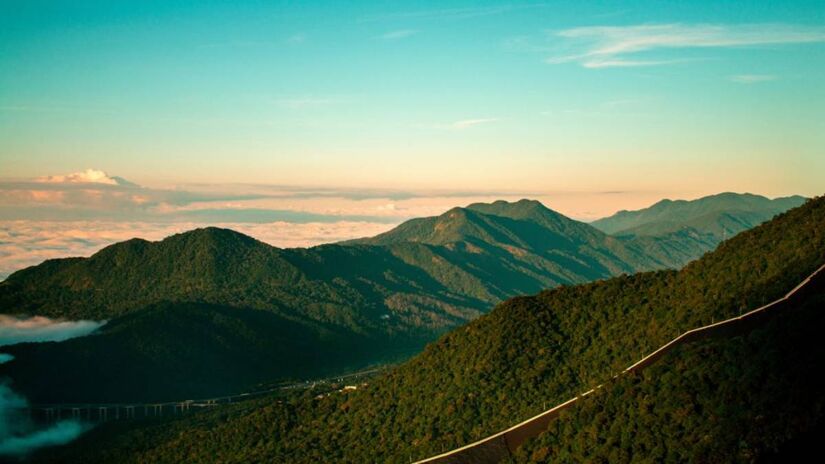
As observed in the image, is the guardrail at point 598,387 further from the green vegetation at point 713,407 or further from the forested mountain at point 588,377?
the green vegetation at point 713,407

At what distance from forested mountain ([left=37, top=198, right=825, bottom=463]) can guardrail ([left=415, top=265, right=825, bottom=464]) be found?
1409mm

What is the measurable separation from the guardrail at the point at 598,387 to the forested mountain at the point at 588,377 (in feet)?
4.62

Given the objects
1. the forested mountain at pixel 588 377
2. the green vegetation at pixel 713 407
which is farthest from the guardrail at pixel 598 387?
the green vegetation at pixel 713 407

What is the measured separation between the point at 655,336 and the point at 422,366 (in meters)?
25.7

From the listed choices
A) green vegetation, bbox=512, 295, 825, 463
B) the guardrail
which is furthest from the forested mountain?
the guardrail

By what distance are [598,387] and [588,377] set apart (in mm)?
8258

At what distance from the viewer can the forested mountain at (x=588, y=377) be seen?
155 ft

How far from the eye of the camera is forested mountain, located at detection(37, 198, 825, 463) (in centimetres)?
4716

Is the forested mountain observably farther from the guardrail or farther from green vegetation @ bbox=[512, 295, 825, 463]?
the guardrail

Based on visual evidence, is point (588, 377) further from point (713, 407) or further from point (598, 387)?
point (713, 407)

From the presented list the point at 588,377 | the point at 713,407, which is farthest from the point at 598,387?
the point at 713,407

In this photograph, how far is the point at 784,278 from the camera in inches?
2456

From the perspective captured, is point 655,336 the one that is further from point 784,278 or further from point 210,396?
point 210,396

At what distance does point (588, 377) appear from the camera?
66.8m
